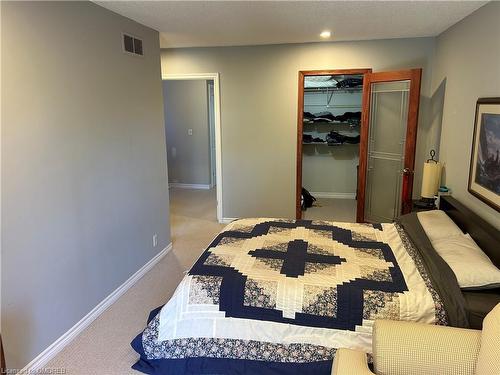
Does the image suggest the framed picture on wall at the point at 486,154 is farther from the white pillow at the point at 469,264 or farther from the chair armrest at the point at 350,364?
the chair armrest at the point at 350,364

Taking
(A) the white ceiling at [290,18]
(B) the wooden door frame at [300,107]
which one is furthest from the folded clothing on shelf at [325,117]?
(A) the white ceiling at [290,18]

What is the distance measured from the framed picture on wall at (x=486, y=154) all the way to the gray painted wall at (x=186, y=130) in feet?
16.4

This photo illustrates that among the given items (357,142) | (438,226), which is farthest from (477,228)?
(357,142)

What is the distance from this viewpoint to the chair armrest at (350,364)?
1.57 meters

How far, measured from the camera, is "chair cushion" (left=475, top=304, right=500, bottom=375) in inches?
54.1

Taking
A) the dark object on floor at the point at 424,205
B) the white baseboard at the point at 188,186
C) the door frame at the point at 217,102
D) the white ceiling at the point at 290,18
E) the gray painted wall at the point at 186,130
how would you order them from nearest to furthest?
the white ceiling at the point at 290,18
the dark object on floor at the point at 424,205
the door frame at the point at 217,102
the gray painted wall at the point at 186,130
the white baseboard at the point at 188,186

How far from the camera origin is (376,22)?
342 centimetres

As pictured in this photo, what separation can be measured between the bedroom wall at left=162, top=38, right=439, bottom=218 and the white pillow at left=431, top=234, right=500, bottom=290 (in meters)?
2.20

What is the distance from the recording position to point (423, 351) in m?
1.61

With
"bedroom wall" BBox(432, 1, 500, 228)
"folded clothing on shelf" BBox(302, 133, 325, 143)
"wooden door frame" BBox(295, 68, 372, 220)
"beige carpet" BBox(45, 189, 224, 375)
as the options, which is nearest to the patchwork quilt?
"beige carpet" BBox(45, 189, 224, 375)

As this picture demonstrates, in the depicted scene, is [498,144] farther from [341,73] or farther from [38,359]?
[38,359]

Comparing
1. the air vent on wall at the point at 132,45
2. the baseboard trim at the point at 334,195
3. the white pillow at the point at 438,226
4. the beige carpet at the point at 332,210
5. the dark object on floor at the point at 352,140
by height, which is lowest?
the beige carpet at the point at 332,210

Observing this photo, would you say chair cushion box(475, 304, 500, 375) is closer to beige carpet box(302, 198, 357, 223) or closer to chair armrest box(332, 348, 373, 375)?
chair armrest box(332, 348, 373, 375)

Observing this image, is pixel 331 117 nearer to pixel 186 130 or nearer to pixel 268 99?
pixel 268 99
